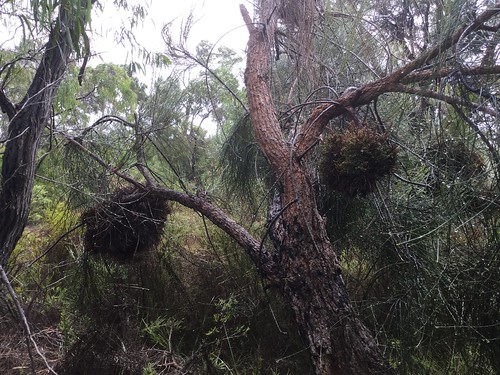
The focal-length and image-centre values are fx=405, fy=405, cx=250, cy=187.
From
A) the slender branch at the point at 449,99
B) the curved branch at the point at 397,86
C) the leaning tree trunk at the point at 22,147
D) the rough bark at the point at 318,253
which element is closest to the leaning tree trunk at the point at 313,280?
the rough bark at the point at 318,253

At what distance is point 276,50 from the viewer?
136 inches

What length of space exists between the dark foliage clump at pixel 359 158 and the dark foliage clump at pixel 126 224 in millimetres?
1399

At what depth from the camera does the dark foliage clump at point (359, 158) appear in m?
2.18

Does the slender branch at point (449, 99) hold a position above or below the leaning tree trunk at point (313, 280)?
above

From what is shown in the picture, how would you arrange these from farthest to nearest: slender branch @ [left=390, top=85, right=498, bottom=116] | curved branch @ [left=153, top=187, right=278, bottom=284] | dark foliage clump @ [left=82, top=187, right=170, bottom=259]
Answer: dark foliage clump @ [left=82, top=187, right=170, bottom=259] → curved branch @ [left=153, top=187, right=278, bottom=284] → slender branch @ [left=390, top=85, right=498, bottom=116]

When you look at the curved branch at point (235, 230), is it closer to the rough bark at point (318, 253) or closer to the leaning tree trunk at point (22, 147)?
the rough bark at point (318, 253)

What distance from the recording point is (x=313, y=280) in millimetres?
2215

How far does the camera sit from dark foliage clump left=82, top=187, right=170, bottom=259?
3.03 metres

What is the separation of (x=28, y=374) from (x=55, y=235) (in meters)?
1.62

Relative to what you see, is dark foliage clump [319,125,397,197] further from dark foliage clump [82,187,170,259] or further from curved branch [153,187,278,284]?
dark foliage clump [82,187,170,259]

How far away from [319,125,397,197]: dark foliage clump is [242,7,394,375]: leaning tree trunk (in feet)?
0.75

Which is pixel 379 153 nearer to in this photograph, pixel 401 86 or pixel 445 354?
pixel 401 86

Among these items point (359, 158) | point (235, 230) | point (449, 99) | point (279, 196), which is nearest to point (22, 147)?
point (235, 230)

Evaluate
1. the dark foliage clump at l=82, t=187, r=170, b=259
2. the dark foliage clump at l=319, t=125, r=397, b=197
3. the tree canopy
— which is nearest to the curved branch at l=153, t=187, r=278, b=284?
the tree canopy
